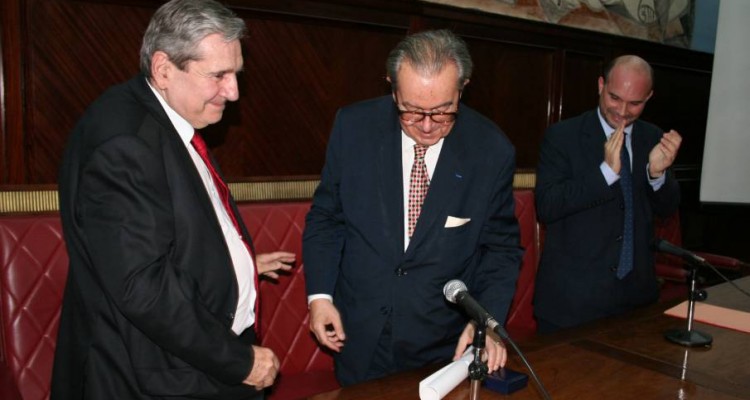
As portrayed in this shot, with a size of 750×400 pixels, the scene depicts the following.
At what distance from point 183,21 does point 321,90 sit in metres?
1.74

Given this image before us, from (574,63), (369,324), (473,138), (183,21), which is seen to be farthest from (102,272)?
(574,63)

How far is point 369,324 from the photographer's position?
2047 mm

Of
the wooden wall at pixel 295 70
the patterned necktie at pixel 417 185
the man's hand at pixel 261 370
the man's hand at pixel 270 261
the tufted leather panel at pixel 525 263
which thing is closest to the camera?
the man's hand at pixel 261 370

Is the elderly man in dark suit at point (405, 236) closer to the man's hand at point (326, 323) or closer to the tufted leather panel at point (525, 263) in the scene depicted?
the man's hand at point (326, 323)

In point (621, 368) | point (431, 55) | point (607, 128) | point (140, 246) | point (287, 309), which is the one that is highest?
point (431, 55)

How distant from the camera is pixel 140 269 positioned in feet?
4.72

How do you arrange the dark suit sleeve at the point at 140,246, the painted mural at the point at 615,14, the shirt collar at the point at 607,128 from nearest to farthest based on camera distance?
the dark suit sleeve at the point at 140,246, the shirt collar at the point at 607,128, the painted mural at the point at 615,14

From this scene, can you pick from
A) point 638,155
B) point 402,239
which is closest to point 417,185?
point 402,239

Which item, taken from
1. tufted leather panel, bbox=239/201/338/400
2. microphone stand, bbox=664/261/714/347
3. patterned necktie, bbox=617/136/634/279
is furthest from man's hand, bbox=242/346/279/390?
patterned necktie, bbox=617/136/634/279

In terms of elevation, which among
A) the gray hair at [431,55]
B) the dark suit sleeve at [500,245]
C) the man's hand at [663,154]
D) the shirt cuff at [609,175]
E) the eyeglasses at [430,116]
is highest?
the gray hair at [431,55]

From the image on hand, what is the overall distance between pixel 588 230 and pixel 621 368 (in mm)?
977

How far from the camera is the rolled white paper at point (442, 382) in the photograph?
152 centimetres

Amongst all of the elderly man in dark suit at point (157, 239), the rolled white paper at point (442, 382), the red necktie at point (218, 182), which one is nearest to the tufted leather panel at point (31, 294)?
the elderly man in dark suit at point (157, 239)

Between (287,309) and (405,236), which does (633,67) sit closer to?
(405,236)
